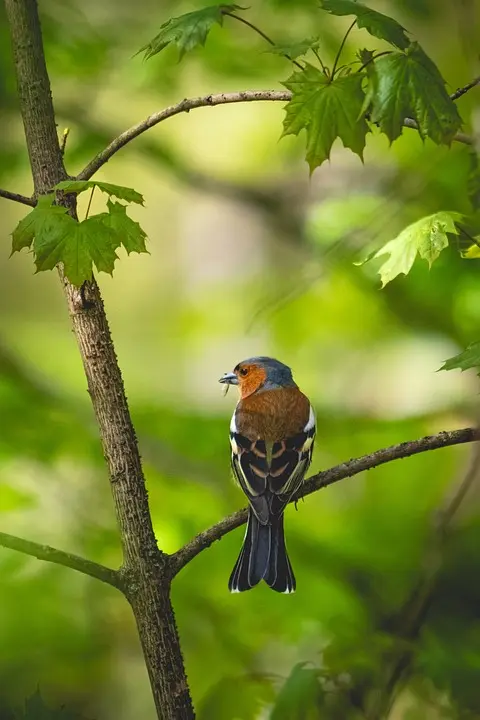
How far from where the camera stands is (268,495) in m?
2.38

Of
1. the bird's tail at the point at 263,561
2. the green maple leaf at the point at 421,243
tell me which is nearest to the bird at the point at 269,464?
the bird's tail at the point at 263,561

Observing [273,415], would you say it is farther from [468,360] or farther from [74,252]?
[74,252]

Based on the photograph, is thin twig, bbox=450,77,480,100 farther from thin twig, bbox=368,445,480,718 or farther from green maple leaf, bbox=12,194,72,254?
thin twig, bbox=368,445,480,718

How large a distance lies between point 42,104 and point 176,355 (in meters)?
6.47

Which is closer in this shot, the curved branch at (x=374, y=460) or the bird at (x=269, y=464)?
the curved branch at (x=374, y=460)

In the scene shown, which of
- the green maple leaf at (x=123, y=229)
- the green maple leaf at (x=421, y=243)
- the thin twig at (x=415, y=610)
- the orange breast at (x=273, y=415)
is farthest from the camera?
the orange breast at (x=273, y=415)

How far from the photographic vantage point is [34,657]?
315cm

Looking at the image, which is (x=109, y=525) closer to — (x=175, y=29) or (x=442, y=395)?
(x=442, y=395)

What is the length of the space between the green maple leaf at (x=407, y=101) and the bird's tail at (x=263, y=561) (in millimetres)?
1034

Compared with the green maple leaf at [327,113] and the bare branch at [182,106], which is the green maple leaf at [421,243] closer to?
the green maple leaf at [327,113]

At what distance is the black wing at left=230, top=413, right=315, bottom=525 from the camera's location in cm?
235

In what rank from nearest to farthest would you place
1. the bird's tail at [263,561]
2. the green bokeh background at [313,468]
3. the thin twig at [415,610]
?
the bird's tail at [263,561], the thin twig at [415,610], the green bokeh background at [313,468]

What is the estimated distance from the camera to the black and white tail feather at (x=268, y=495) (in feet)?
7.26

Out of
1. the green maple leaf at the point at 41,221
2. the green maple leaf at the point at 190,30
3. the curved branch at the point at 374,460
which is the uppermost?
the green maple leaf at the point at 190,30
